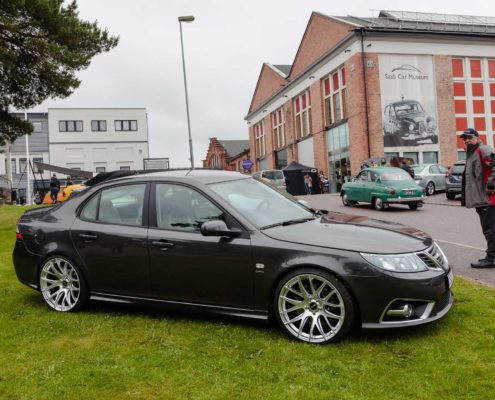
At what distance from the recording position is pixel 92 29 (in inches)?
591

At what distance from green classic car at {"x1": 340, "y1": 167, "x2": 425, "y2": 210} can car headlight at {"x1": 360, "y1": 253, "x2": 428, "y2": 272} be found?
13.4 m

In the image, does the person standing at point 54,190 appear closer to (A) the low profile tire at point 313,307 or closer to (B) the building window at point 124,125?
(A) the low profile tire at point 313,307

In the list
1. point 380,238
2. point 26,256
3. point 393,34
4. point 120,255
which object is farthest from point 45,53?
point 393,34

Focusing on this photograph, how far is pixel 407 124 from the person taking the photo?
107 ft

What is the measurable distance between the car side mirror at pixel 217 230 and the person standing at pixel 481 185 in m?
4.03

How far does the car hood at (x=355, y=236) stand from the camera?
4.22m

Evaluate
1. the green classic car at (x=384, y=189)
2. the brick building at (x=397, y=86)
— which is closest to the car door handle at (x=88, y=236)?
the green classic car at (x=384, y=189)

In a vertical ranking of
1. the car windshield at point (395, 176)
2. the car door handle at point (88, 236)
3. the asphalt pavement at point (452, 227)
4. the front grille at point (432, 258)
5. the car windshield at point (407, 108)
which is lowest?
the asphalt pavement at point (452, 227)

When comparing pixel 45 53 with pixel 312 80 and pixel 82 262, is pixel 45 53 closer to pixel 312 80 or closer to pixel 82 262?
pixel 82 262

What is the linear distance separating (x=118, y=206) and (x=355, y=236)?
2457mm

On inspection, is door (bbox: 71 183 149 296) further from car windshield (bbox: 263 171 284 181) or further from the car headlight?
car windshield (bbox: 263 171 284 181)

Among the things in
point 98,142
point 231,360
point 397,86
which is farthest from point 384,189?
point 98,142

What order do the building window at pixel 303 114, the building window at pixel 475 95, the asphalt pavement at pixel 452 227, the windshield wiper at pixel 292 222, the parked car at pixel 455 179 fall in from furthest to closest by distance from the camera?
the building window at pixel 303 114 < the building window at pixel 475 95 < the parked car at pixel 455 179 < the asphalt pavement at pixel 452 227 < the windshield wiper at pixel 292 222

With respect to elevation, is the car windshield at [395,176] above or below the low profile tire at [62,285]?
above
